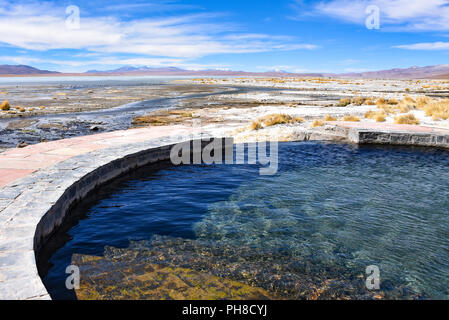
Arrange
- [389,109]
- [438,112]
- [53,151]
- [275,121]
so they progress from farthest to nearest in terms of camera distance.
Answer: [389,109]
[438,112]
[275,121]
[53,151]

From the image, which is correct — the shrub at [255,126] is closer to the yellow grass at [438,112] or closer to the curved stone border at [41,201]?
the curved stone border at [41,201]

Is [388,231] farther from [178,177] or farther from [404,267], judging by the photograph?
[178,177]

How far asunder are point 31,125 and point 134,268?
15.5 metres

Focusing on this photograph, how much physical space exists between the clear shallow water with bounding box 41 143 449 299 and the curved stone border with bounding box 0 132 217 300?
1.01 feet

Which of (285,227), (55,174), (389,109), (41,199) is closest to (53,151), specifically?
(55,174)

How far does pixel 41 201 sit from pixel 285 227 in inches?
143

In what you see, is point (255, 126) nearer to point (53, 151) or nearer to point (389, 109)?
point (53, 151)

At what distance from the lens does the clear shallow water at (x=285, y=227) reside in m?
4.22

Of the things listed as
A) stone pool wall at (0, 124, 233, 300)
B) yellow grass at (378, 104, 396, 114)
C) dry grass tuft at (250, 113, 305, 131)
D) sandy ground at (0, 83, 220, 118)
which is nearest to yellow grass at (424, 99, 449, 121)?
yellow grass at (378, 104, 396, 114)

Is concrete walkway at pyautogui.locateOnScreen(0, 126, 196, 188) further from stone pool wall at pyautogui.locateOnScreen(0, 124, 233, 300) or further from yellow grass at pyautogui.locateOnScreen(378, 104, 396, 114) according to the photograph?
yellow grass at pyautogui.locateOnScreen(378, 104, 396, 114)

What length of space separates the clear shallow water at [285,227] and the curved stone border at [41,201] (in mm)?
308

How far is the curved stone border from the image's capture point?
3127 mm

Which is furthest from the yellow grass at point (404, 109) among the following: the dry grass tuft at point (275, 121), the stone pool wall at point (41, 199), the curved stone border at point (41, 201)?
the curved stone border at point (41, 201)

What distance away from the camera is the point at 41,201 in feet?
16.0
